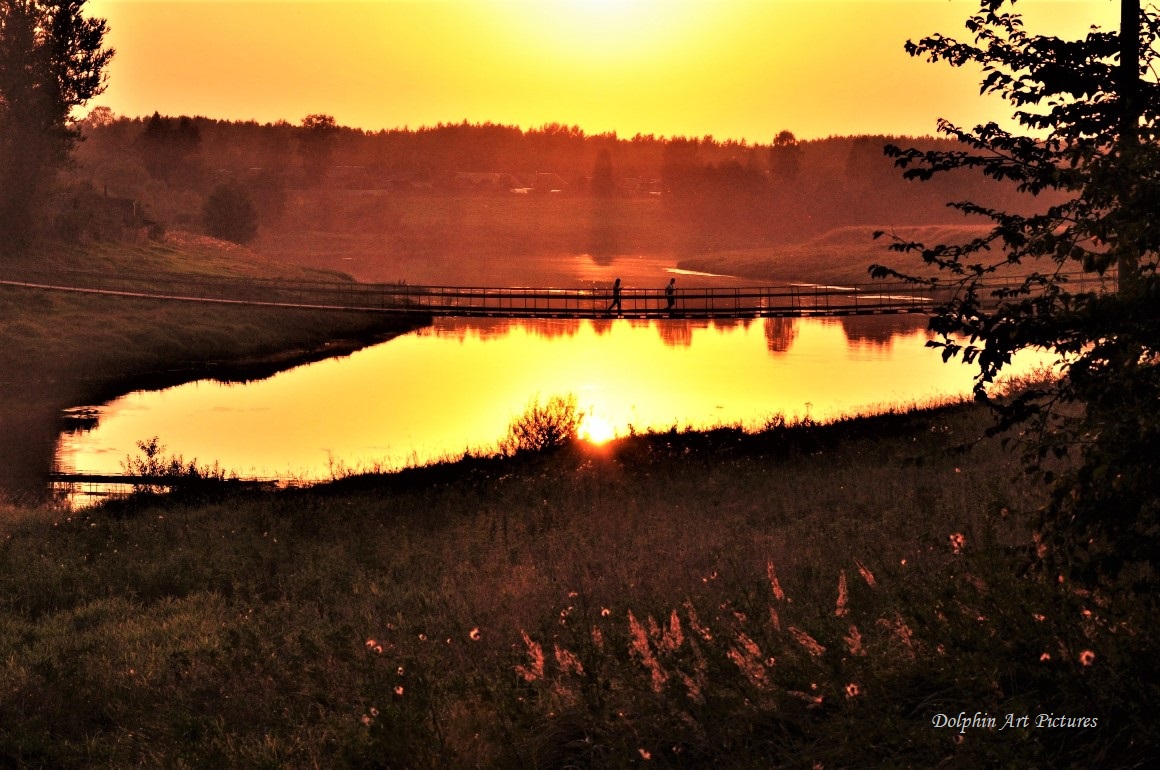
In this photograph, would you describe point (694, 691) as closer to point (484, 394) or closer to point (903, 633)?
point (903, 633)

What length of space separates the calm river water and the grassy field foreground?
463 inches

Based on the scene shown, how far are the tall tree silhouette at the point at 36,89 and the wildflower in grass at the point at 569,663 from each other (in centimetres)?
8226

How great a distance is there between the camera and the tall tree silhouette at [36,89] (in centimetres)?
7681

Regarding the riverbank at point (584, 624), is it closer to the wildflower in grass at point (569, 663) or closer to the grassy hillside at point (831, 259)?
the wildflower in grass at point (569, 663)

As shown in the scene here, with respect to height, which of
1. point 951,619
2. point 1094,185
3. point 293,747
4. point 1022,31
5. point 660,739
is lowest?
point 293,747

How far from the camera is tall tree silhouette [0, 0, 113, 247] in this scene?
76.8 m

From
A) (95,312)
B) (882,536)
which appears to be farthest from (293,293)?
(882,536)

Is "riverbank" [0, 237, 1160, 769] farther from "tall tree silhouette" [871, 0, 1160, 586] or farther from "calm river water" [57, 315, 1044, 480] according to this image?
"calm river water" [57, 315, 1044, 480]

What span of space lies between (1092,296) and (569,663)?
15.8ft

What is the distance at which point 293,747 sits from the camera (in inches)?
380

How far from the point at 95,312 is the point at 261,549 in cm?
4977

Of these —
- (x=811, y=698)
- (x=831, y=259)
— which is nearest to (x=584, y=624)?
(x=811, y=698)

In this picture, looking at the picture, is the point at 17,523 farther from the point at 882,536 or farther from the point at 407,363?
the point at 407,363

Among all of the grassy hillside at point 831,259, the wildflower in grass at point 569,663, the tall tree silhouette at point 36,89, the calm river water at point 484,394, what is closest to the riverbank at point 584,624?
the wildflower in grass at point 569,663
